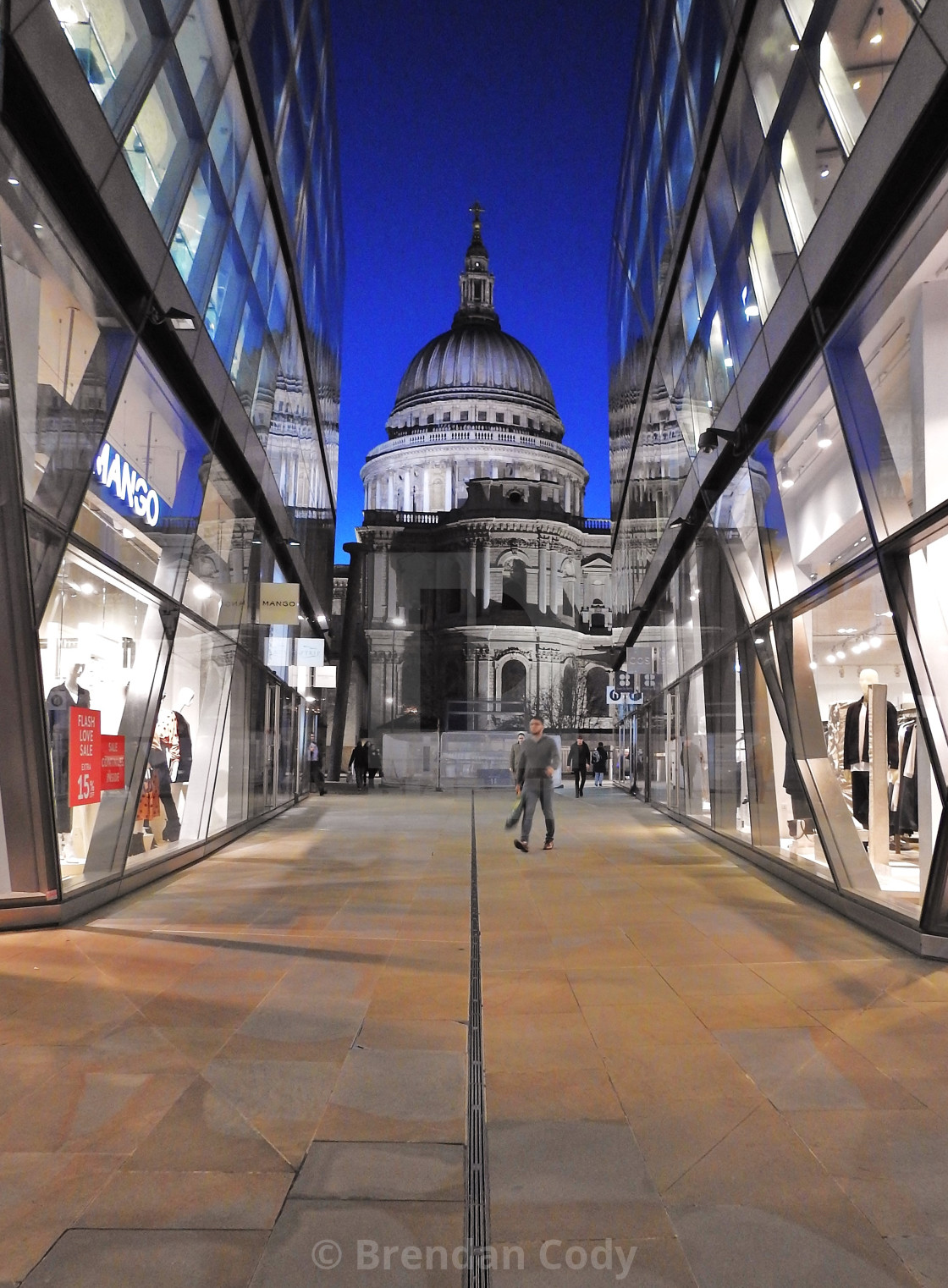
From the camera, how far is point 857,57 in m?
7.67

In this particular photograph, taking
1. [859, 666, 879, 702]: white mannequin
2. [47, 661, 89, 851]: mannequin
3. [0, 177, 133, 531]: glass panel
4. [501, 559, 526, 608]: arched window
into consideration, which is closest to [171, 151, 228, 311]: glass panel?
[0, 177, 133, 531]: glass panel

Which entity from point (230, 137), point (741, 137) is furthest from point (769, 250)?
point (230, 137)

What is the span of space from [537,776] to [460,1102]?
1056cm

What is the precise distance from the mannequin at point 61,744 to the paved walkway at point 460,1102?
0.88 meters

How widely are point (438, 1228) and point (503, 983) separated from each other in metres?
3.57

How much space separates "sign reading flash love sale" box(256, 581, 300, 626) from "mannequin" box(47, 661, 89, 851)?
972 centimetres

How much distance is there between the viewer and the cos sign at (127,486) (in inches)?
366

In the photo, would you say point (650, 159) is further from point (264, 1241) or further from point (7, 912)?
point (264, 1241)

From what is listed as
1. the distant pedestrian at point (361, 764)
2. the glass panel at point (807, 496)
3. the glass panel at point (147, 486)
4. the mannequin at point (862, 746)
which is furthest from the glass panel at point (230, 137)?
the distant pedestrian at point (361, 764)

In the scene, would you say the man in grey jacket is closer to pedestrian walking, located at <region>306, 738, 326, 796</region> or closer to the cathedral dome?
pedestrian walking, located at <region>306, 738, 326, 796</region>

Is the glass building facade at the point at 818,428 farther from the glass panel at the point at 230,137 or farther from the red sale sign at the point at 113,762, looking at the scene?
the red sale sign at the point at 113,762

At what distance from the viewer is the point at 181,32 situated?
9.98m

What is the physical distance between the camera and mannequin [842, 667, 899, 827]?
374 inches

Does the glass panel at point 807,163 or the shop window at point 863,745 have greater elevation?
the glass panel at point 807,163
